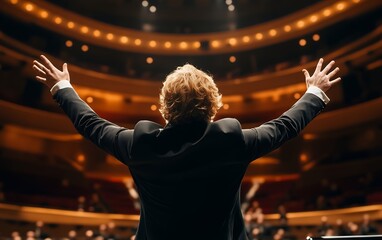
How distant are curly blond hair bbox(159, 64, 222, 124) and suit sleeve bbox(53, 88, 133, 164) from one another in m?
0.12

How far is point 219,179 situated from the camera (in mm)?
921

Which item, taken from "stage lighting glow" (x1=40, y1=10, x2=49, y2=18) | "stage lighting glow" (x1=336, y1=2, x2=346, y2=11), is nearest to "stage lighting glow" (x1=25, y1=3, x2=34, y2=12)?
"stage lighting glow" (x1=40, y1=10, x2=49, y2=18)

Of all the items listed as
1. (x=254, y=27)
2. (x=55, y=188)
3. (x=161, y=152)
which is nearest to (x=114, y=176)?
(x=55, y=188)

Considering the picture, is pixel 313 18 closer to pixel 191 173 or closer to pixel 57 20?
pixel 57 20

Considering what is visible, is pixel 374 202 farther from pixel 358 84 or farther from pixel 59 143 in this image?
pixel 59 143

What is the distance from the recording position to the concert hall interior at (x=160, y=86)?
1316cm

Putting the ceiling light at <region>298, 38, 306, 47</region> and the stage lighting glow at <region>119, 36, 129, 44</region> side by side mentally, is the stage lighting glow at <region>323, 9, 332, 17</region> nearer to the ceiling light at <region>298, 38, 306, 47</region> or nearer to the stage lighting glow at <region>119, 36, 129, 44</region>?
the ceiling light at <region>298, 38, 306, 47</region>

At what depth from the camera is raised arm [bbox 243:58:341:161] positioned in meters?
0.95

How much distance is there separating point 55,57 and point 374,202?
12.0 metres

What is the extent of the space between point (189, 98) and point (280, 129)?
0.23 m

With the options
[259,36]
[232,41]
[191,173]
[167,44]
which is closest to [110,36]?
[167,44]

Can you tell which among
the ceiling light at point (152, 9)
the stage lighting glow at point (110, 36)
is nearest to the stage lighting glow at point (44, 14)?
the stage lighting glow at point (110, 36)

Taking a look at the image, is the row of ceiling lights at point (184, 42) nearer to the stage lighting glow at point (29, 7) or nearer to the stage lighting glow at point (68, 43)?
the stage lighting glow at point (29, 7)

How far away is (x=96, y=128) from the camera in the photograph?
103 centimetres
